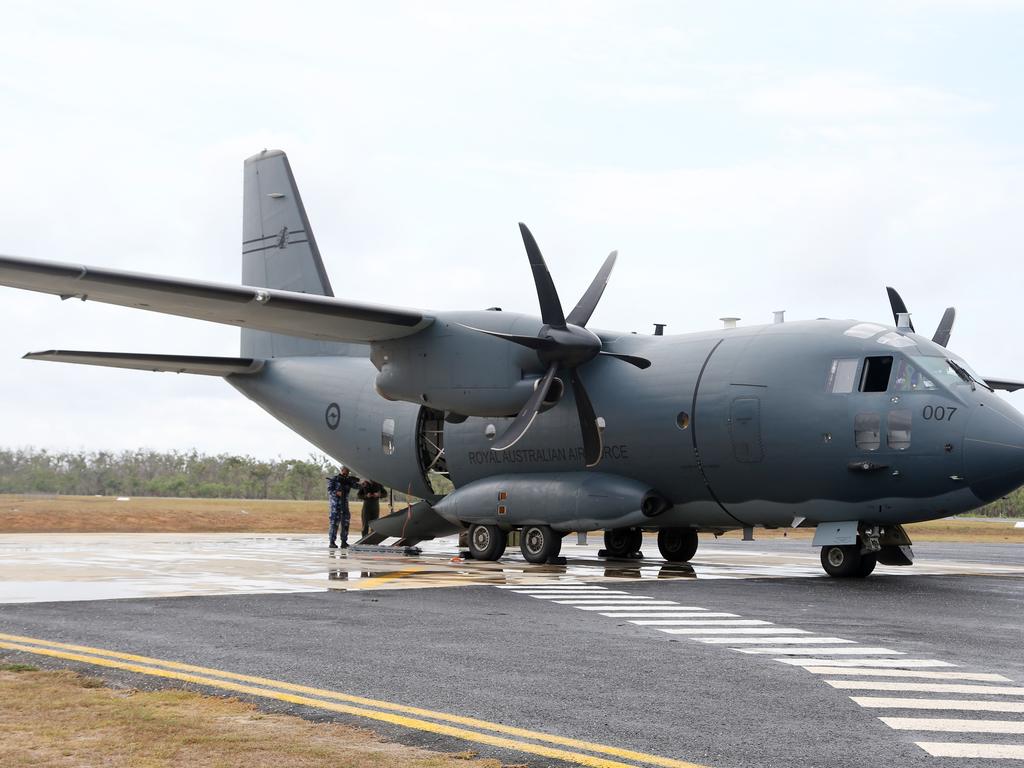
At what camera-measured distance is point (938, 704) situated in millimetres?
7789

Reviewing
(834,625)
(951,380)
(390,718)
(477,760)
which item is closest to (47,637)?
(390,718)

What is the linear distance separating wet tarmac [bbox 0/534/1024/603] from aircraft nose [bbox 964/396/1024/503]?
3.82 metres

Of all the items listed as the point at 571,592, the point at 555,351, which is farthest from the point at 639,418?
the point at 571,592

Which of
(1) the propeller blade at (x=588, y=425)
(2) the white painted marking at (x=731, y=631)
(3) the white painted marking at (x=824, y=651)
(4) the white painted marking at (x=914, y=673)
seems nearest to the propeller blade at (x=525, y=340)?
(1) the propeller blade at (x=588, y=425)

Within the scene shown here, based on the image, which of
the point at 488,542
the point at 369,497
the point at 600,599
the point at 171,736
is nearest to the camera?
the point at 171,736

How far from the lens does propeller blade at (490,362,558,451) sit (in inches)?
814

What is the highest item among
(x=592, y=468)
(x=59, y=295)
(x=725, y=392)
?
(x=59, y=295)

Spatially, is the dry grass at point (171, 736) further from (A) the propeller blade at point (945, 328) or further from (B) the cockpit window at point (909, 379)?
(A) the propeller blade at point (945, 328)

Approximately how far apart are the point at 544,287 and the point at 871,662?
12.6 metres

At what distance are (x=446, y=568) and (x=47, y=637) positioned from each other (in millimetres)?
11464

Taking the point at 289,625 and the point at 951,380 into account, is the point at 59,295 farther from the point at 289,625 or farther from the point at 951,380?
the point at 951,380

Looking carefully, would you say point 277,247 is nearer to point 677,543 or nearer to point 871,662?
point 677,543

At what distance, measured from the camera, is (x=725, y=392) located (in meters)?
20.1

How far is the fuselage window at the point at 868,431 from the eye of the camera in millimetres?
18453
